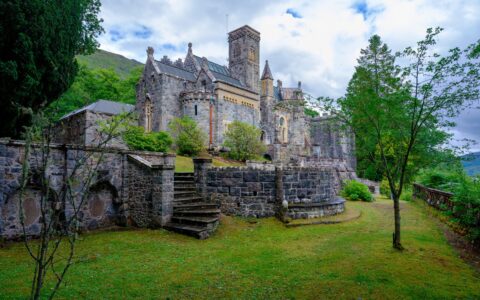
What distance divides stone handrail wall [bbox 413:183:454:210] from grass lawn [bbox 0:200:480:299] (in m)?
1.49

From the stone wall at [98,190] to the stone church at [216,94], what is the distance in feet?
50.0

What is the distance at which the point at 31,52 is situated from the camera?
9.74m

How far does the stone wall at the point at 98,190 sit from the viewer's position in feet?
26.4

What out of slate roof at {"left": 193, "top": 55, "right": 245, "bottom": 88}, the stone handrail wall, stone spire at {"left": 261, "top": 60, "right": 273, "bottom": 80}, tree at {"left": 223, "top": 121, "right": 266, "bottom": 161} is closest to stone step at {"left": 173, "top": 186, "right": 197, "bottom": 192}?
the stone handrail wall

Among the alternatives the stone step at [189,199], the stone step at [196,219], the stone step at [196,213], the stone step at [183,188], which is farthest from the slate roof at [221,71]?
the stone step at [196,219]

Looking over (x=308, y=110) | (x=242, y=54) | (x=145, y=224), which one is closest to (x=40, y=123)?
(x=308, y=110)

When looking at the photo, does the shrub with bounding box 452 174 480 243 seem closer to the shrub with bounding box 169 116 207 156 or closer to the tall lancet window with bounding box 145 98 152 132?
the shrub with bounding box 169 116 207 156

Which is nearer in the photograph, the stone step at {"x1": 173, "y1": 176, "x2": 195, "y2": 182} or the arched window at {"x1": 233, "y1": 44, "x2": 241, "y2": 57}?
the stone step at {"x1": 173, "y1": 176, "x2": 195, "y2": 182}

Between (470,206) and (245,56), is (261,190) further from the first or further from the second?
(245,56)

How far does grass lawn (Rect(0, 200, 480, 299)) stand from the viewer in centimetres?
496

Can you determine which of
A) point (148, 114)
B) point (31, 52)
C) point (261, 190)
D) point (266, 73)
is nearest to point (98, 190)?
point (31, 52)

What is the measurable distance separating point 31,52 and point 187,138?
15.0 m

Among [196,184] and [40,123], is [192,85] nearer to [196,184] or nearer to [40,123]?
[196,184]

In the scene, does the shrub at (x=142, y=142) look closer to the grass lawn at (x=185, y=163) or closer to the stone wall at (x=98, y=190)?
the grass lawn at (x=185, y=163)
